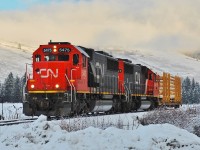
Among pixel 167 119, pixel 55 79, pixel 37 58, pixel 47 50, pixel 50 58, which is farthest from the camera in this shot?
pixel 37 58

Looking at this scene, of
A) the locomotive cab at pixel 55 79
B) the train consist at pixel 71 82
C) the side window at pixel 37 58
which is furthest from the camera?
the side window at pixel 37 58

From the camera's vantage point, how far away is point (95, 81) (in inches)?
Answer: 944

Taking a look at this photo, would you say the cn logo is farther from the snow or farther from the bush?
the snow

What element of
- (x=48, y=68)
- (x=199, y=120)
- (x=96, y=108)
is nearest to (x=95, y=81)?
(x=96, y=108)

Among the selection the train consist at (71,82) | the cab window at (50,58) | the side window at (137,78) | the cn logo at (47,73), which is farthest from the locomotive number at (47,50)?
the side window at (137,78)

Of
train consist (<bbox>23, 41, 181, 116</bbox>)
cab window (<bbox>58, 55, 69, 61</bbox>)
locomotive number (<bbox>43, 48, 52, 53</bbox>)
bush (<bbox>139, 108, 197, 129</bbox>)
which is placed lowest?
bush (<bbox>139, 108, 197, 129</bbox>)

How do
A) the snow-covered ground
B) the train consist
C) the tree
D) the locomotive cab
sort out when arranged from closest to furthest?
the snow-covered ground
the locomotive cab
the train consist
the tree

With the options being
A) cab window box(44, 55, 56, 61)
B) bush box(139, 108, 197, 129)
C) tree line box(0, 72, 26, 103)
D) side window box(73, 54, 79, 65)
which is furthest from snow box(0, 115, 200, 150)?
tree line box(0, 72, 26, 103)

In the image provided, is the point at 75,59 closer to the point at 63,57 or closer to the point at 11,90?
the point at 63,57

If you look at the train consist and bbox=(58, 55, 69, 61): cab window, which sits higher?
bbox=(58, 55, 69, 61): cab window

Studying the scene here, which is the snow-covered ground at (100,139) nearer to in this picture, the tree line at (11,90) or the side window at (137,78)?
the side window at (137,78)

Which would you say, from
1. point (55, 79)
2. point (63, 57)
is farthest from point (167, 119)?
point (63, 57)

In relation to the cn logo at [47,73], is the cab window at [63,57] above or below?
above

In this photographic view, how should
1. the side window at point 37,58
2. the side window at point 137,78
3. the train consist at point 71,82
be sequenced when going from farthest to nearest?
the side window at point 137,78 < the side window at point 37,58 < the train consist at point 71,82
